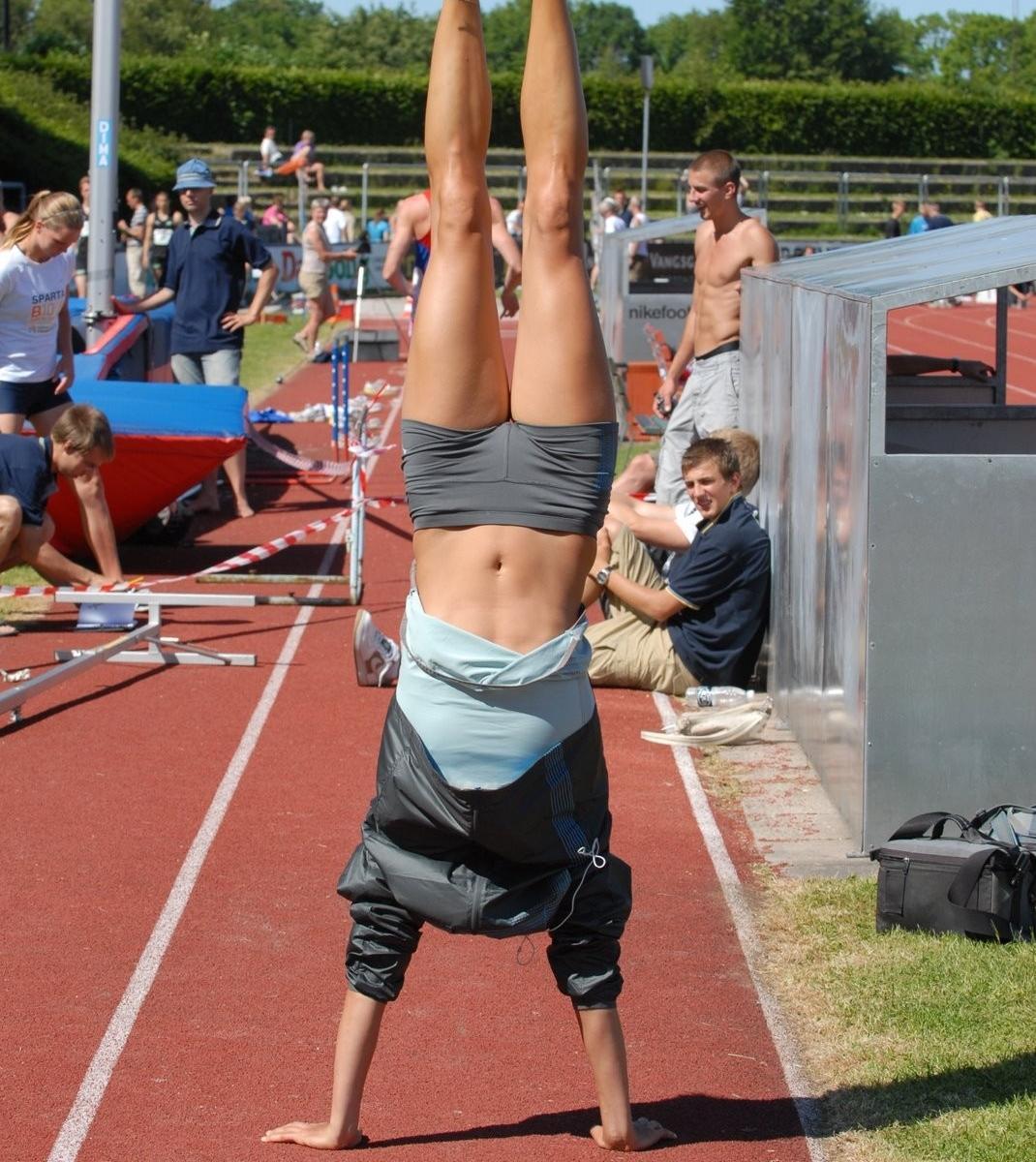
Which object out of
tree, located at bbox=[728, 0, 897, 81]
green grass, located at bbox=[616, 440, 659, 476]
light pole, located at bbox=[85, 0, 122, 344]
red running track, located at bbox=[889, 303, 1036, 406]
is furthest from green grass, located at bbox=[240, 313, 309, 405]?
tree, located at bbox=[728, 0, 897, 81]

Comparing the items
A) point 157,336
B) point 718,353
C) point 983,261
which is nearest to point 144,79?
point 157,336

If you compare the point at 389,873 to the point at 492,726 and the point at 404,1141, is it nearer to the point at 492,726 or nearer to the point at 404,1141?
the point at 492,726

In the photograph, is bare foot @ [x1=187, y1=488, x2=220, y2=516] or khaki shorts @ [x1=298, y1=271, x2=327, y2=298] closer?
bare foot @ [x1=187, y1=488, x2=220, y2=516]

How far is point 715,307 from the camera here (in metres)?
9.66

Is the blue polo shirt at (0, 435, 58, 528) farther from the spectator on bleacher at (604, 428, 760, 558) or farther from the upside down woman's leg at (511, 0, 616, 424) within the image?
the upside down woman's leg at (511, 0, 616, 424)

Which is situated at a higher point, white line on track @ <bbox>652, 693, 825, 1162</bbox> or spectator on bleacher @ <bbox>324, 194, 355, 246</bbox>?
spectator on bleacher @ <bbox>324, 194, 355, 246</bbox>

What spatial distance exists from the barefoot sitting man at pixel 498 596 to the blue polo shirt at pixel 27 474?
524 cm

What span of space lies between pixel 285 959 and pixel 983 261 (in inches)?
131

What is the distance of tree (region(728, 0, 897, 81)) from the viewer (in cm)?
10294

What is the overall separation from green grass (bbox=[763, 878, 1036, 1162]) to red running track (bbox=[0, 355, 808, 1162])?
0.15 meters

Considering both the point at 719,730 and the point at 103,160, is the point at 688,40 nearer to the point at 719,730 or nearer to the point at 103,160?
the point at 103,160

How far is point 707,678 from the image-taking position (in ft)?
26.2

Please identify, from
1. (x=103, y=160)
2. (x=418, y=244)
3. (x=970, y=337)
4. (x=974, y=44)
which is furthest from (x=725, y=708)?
(x=974, y=44)

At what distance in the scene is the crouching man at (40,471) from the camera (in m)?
8.34
